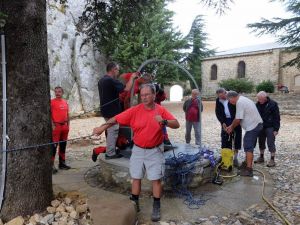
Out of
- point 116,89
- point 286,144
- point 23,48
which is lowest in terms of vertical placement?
point 286,144

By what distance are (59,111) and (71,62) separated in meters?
13.6

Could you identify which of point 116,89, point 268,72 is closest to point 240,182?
point 116,89

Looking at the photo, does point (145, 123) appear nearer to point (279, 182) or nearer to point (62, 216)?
point (62, 216)

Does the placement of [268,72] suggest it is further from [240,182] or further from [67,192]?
Answer: [67,192]

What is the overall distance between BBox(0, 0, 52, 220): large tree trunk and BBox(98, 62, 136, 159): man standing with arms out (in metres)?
1.63

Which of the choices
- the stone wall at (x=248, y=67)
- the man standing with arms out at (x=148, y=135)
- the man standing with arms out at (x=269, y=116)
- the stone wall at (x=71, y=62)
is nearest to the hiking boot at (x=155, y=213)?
the man standing with arms out at (x=148, y=135)

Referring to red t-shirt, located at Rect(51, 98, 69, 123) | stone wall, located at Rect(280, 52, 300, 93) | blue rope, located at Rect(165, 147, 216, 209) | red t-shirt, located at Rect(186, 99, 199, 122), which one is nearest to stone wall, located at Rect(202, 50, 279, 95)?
stone wall, located at Rect(280, 52, 300, 93)

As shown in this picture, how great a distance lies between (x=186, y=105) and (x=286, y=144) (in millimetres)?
3498

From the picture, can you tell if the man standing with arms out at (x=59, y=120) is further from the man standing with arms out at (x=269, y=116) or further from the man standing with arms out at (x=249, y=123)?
the man standing with arms out at (x=269, y=116)

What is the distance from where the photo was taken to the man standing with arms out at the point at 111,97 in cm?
543

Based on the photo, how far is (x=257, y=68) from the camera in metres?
32.5

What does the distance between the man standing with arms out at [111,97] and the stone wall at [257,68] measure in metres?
26.1

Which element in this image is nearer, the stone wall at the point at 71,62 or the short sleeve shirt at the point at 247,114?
the short sleeve shirt at the point at 247,114

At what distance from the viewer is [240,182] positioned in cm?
563
